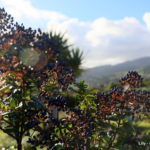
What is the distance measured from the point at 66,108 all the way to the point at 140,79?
124 centimetres

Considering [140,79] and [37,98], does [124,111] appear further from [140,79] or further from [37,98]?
[37,98]

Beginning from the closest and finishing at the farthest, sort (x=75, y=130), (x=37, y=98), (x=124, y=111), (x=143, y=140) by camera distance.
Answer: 1. (x=37, y=98)
2. (x=75, y=130)
3. (x=124, y=111)
4. (x=143, y=140)

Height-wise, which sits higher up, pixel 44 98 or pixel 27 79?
pixel 27 79

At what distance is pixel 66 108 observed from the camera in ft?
11.5

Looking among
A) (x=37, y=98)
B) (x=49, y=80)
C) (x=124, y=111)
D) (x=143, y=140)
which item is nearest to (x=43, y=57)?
(x=49, y=80)

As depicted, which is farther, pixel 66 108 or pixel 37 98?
pixel 66 108

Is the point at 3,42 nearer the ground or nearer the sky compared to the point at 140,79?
nearer the sky

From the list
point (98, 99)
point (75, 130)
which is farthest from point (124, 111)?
point (75, 130)

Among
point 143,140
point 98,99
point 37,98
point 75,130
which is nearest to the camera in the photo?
point 37,98

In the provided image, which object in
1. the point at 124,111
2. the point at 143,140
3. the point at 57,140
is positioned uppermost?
the point at 124,111

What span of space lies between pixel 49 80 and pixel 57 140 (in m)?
0.78

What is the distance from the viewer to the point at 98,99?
368 cm

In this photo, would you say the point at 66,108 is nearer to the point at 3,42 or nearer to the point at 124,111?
the point at 124,111

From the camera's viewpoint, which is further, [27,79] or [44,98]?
[44,98]
